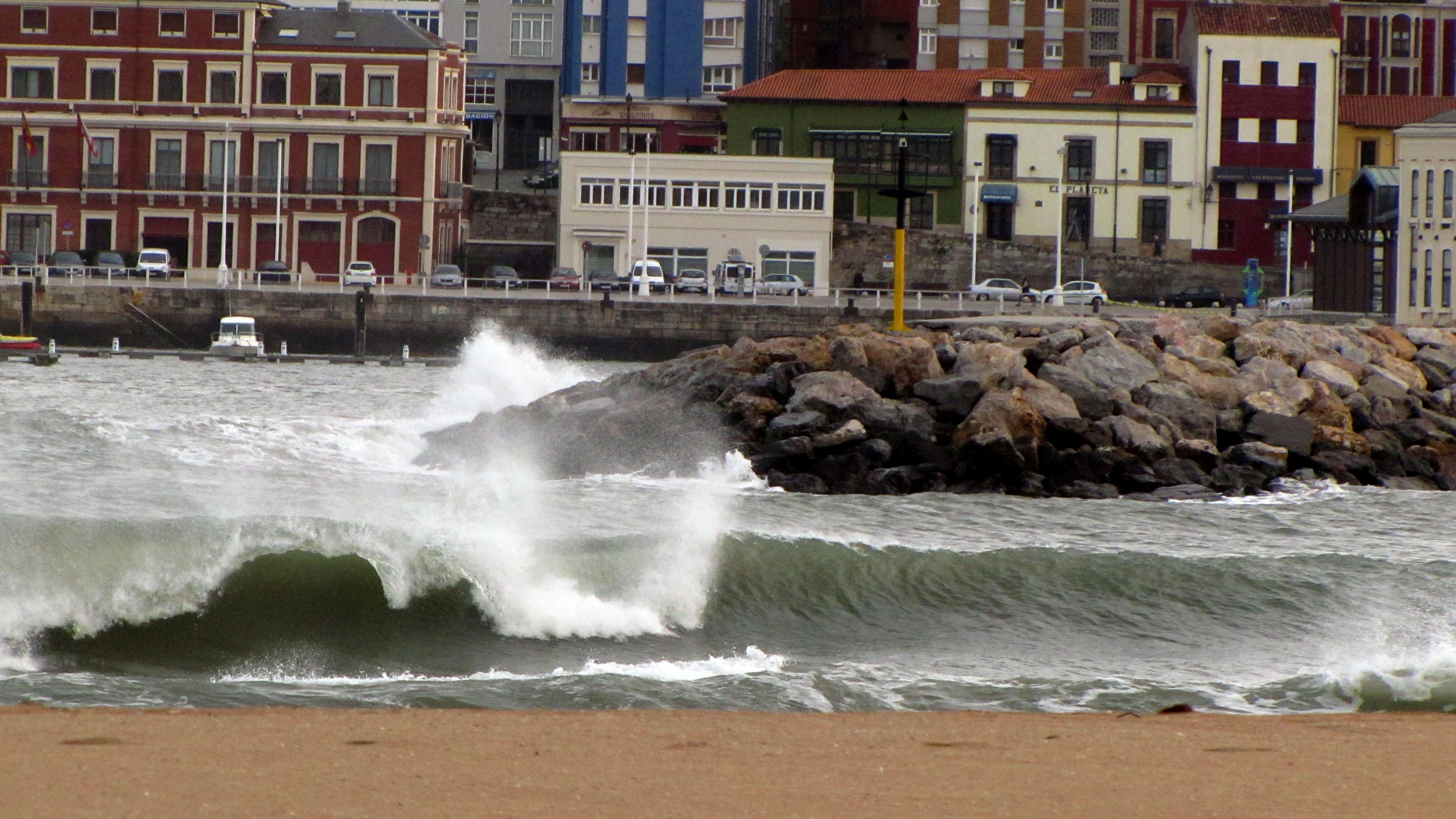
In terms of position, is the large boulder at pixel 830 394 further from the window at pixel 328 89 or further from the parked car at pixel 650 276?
the window at pixel 328 89

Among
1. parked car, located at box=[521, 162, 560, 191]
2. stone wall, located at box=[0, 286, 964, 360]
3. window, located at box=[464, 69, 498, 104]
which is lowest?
stone wall, located at box=[0, 286, 964, 360]

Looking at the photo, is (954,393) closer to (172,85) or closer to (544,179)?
(172,85)

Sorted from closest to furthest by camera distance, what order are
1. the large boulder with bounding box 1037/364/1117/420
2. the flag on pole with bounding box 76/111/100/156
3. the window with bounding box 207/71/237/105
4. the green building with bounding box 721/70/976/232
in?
the large boulder with bounding box 1037/364/1117/420, the flag on pole with bounding box 76/111/100/156, the window with bounding box 207/71/237/105, the green building with bounding box 721/70/976/232

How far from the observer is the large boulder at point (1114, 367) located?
86.5 ft

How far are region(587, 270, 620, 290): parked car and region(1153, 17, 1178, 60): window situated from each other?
97.4 feet

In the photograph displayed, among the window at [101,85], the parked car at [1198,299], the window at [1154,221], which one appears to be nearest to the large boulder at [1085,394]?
the parked car at [1198,299]

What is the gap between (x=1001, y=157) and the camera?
74.0 metres

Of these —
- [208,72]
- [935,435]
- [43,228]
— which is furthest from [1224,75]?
[935,435]

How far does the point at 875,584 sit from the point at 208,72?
56762 millimetres

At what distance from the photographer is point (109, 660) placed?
1341 cm

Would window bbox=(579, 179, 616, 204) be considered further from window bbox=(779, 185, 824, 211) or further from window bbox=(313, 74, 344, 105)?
window bbox=(313, 74, 344, 105)

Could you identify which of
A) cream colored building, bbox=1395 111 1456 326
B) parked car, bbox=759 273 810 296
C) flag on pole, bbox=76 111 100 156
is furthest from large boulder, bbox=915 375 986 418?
flag on pole, bbox=76 111 100 156

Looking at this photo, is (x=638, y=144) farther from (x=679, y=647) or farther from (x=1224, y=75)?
(x=679, y=647)

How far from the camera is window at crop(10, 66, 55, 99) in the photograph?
68.2 m
